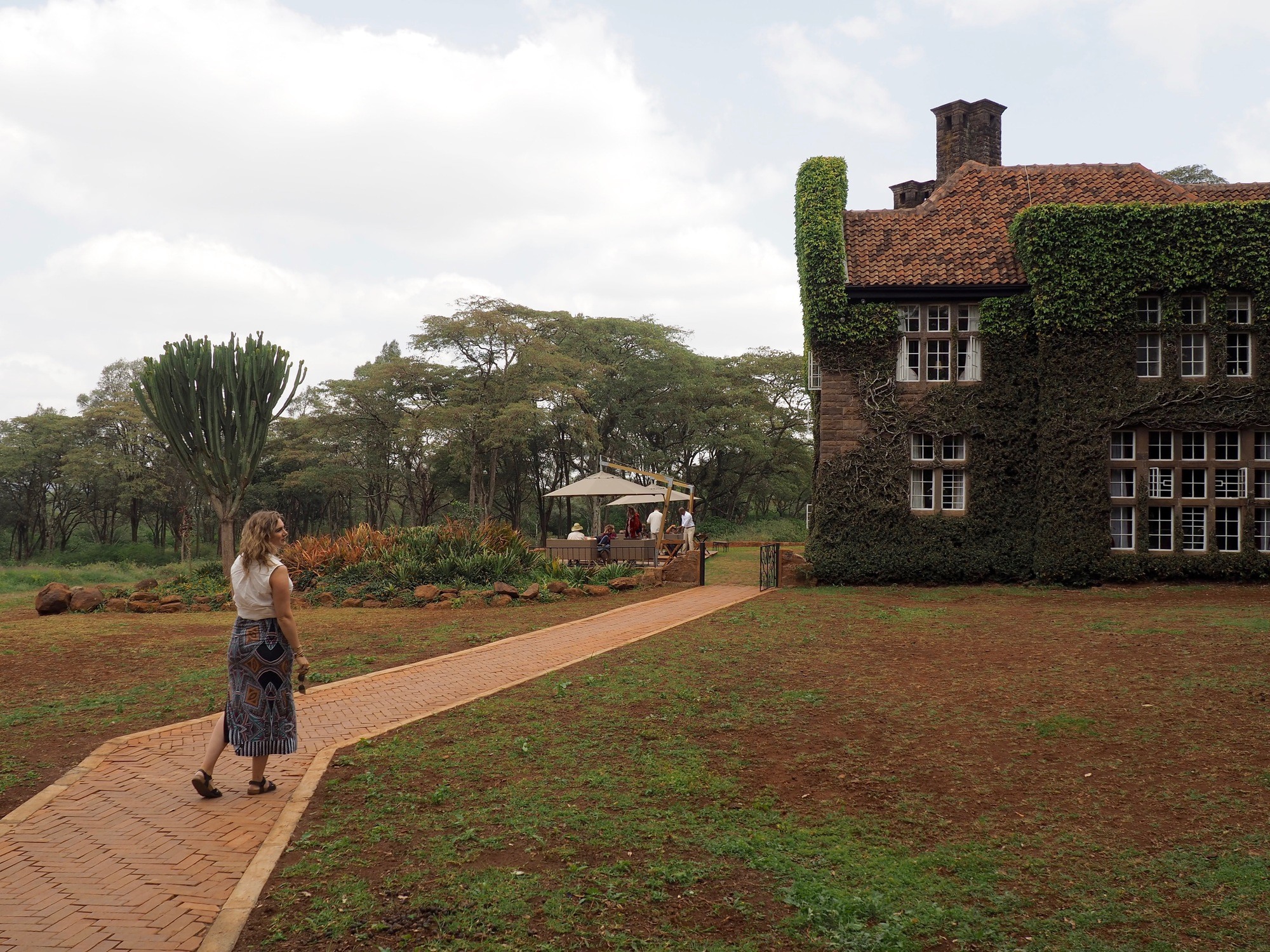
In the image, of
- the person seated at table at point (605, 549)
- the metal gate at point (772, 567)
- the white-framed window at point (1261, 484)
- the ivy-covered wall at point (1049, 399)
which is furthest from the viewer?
the person seated at table at point (605, 549)

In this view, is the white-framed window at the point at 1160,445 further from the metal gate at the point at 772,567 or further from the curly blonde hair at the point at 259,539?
the curly blonde hair at the point at 259,539

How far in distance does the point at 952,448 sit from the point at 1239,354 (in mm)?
5865

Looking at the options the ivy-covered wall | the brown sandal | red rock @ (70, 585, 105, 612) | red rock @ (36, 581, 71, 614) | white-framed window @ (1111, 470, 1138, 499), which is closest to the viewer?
the brown sandal

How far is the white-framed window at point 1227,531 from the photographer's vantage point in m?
18.6

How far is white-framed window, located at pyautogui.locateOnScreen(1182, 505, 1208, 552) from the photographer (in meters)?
18.7

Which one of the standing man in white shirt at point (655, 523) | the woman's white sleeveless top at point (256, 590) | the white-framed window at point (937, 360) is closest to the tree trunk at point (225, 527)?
the standing man in white shirt at point (655, 523)

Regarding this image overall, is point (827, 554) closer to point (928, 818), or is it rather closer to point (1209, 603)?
point (1209, 603)

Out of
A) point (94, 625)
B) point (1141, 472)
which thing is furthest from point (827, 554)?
point (94, 625)

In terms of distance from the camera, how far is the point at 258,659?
584 centimetres

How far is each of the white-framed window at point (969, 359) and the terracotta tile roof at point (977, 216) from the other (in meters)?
1.27

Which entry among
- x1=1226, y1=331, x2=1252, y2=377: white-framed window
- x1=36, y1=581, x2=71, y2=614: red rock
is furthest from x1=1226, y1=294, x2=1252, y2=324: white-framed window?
x1=36, y1=581, x2=71, y2=614: red rock

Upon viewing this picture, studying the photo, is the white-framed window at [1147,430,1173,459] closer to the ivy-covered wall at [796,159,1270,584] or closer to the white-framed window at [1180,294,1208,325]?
the ivy-covered wall at [796,159,1270,584]

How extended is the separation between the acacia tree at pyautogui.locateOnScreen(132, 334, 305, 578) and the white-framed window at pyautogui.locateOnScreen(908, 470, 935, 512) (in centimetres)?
1560

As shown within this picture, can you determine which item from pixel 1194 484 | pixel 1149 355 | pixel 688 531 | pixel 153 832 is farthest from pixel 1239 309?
pixel 153 832
